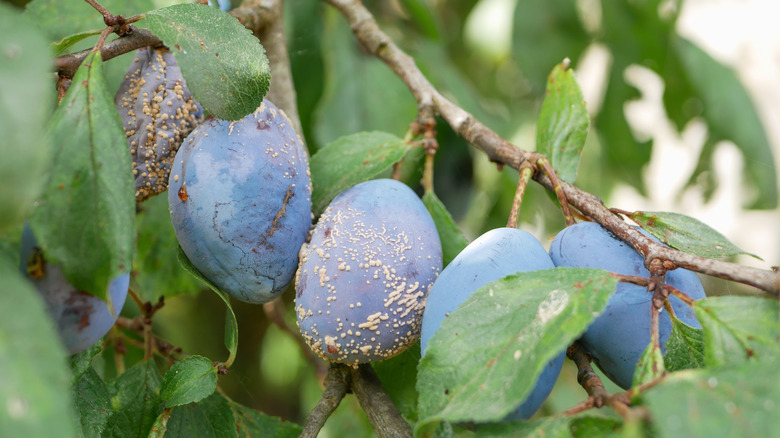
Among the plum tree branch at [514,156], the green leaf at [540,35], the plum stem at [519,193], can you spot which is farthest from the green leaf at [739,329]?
the green leaf at [540,35]

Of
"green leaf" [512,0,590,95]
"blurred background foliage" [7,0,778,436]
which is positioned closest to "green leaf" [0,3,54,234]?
"blurred background foliage" [7,0,778,436]

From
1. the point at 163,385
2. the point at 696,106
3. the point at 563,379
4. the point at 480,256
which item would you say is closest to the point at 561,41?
the point at 696,106

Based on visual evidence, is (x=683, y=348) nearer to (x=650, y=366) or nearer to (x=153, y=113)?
(x=650, y=366)

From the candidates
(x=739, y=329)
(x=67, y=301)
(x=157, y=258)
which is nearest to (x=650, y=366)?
(x=739, y=329)

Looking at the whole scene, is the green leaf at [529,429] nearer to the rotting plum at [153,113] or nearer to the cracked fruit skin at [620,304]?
the cracked fruit skin at [620,304]

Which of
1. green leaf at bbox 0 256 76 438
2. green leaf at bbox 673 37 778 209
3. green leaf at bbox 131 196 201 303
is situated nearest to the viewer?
green leaf at bbox 0 256 76 438

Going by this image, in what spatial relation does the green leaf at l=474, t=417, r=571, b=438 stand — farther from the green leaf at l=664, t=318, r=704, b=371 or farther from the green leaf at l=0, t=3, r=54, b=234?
the green leaf at l=0, t=3, r=54, b=234
